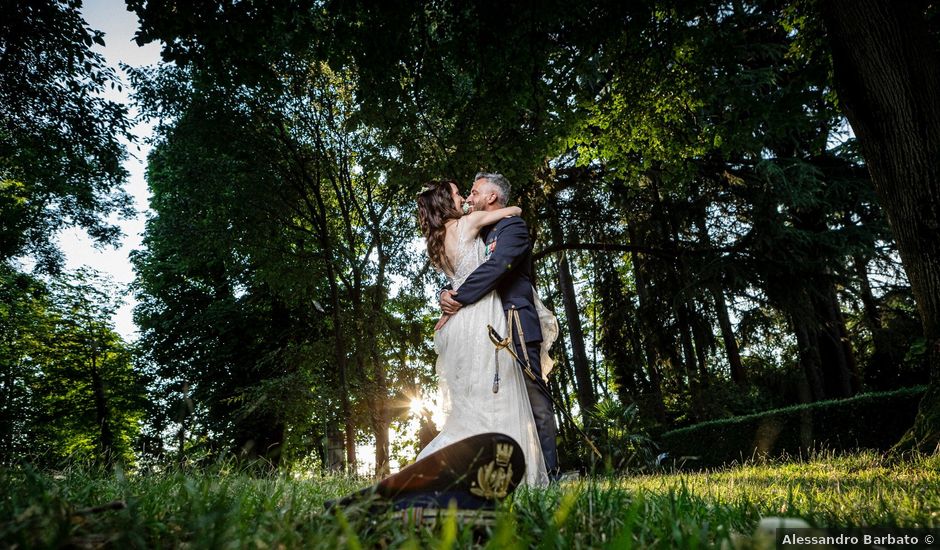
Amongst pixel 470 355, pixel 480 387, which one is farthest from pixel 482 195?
pixel 480 387

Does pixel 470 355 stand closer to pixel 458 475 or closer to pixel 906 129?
pixel 458 475

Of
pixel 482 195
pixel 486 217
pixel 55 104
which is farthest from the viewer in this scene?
pixel 55 104

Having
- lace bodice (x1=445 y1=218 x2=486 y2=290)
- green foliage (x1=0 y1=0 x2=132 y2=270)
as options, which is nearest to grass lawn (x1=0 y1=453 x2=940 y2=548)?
lace bodice (x1=445 y1=218 x2=486 y2=290)

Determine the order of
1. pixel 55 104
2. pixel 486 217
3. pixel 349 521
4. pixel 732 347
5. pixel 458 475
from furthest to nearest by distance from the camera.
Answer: pixel 732 347
pixel 55 104
pixel 486 217
pixel 458 475
pixel 349 521

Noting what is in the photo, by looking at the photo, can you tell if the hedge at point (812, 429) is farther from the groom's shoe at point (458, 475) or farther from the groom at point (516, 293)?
the groom's shoe at point (458, 475)

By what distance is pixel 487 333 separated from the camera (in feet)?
13.1

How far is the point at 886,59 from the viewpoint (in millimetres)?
4762

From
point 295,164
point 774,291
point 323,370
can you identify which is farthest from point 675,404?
point 295,164

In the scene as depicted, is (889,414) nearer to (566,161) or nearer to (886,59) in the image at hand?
(886,59)

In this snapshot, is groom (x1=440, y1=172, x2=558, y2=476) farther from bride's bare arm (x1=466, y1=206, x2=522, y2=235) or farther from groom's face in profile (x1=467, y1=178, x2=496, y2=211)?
groom's face in profile (x1=467, y1=178, x2=496, y2=211)

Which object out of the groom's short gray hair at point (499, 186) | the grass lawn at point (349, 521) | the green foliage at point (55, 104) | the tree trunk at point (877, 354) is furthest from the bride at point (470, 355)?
the tree trunk at point (877, 354)

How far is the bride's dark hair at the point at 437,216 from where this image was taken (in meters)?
4.69

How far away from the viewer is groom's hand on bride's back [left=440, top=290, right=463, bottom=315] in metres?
4.18

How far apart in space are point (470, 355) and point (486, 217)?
1297 mm
